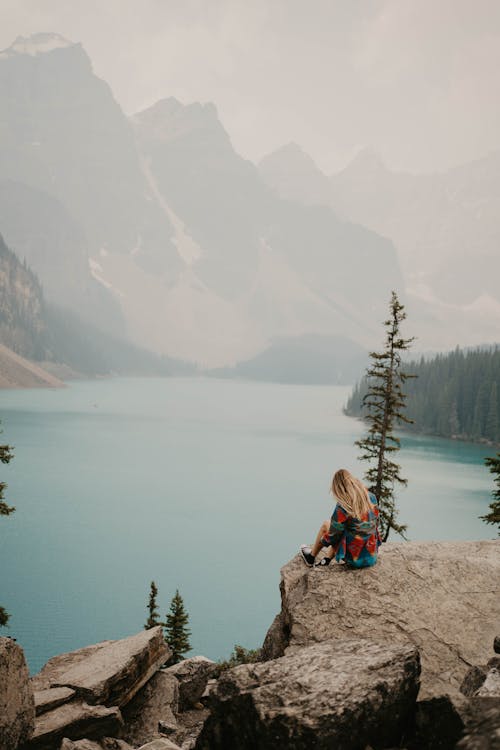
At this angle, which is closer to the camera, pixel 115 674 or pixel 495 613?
pixel 495 613

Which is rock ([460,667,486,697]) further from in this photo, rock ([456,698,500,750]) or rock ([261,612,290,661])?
rock ([261,612,290,661])

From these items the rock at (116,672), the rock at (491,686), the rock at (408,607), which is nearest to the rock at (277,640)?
the rock at (408,607)

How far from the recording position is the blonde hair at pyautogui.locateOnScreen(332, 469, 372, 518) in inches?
348

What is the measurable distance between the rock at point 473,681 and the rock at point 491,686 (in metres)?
0.60

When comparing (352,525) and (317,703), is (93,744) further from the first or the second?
(352,525)

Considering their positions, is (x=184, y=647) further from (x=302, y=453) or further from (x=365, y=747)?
(x=302, y=453)

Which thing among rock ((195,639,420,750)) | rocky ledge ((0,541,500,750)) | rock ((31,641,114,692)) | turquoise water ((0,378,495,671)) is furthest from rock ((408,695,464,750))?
turquoise water ((0,378,495,671))

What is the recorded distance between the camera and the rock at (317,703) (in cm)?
539

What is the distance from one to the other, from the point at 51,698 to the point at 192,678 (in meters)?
5.27

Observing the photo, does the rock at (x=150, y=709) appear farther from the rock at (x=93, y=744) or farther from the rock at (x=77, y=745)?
the rock at (x=77, y=745)

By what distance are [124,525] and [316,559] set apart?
4721 cm

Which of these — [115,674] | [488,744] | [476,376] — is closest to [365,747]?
[488,744]

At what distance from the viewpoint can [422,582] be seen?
947cm

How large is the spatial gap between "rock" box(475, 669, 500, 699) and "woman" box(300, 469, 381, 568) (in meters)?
3.19
